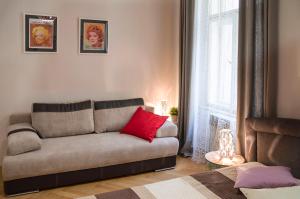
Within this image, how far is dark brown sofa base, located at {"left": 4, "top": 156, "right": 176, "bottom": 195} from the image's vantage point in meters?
2.92

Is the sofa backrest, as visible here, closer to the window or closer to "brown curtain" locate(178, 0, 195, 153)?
"brown curtain" locate(178, 0, 195, 153)

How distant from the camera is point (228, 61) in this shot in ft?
11.2

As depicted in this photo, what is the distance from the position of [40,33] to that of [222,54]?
91.3 inches

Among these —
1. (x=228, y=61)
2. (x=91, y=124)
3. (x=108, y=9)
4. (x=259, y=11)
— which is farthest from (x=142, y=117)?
(x=259, y=11)

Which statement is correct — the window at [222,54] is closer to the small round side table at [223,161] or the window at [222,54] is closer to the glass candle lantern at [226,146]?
the glass candle lantern at [226,146]

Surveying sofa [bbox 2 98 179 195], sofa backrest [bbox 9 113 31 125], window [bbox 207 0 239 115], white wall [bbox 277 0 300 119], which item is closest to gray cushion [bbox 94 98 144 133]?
sofa [bbox 2 98 179 195]

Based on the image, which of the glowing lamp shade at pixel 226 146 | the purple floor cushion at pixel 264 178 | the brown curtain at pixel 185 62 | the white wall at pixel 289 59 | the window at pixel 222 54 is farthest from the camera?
the brown curtain at pixel 185 62

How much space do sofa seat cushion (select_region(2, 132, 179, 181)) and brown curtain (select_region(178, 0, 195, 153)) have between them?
541 mm

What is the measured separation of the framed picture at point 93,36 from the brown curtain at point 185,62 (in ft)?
3.60

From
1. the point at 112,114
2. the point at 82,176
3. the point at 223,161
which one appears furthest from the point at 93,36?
the point at 223,161

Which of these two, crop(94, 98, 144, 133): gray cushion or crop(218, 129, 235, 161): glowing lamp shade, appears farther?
crop(94, 98, 144, 133): gray cushion

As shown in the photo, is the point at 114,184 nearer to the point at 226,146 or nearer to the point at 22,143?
the point at 22,143

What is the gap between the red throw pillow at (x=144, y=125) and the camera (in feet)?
11.9

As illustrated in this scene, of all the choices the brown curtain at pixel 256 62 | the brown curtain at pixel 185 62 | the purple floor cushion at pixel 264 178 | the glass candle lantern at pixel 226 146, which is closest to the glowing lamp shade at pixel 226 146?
the glass candle lantern at pixel 226 146
